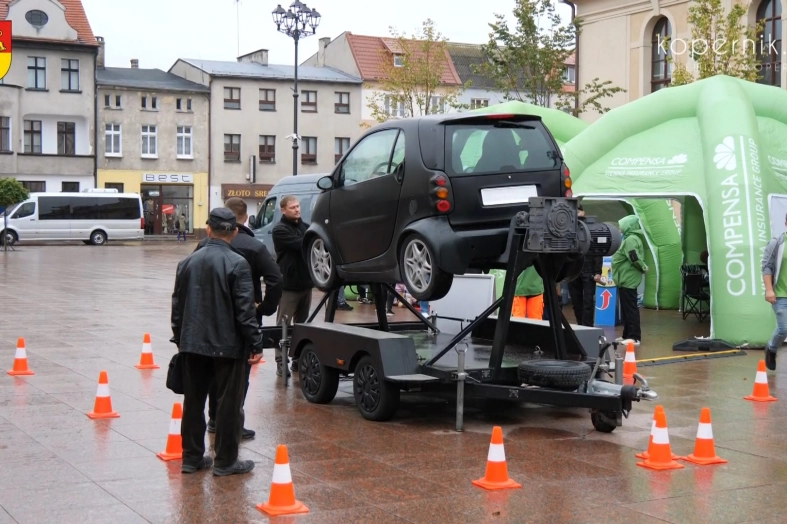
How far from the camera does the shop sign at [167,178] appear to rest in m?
64.1

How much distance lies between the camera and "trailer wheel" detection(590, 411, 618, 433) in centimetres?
892

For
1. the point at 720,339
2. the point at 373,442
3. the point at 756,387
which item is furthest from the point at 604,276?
the point at 373,442

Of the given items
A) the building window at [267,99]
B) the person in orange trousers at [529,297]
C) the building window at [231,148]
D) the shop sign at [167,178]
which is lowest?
the person in orange trousers at [529,297]

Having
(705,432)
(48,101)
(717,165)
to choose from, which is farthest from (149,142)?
(705,432)

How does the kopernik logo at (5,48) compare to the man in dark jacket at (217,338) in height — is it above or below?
above

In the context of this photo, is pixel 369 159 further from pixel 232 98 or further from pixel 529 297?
pixel 232 98

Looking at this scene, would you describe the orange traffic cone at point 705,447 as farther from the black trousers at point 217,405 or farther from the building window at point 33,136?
the building window at point 33,136

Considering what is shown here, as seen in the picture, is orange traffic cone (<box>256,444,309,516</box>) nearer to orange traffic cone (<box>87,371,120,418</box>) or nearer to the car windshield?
orange traffic cone (<box>87,371,120,418</box>)

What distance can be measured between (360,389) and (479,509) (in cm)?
319

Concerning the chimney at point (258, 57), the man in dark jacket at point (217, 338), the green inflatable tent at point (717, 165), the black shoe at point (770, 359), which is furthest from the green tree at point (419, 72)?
the man in dark jacket at point (217, 338)

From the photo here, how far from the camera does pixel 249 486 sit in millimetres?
7074

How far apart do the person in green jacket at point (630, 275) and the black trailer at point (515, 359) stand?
5.17 meters

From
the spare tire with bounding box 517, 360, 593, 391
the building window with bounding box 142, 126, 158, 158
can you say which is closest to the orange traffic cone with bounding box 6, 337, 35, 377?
the spare tire with bounding box 517, 360, 593, 391

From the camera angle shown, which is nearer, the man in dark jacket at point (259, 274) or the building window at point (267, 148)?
the man in dark jacket at point (259, 274)
